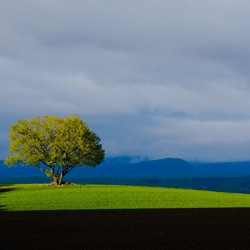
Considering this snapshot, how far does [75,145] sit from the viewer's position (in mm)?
66812

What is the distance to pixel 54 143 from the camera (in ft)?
219
